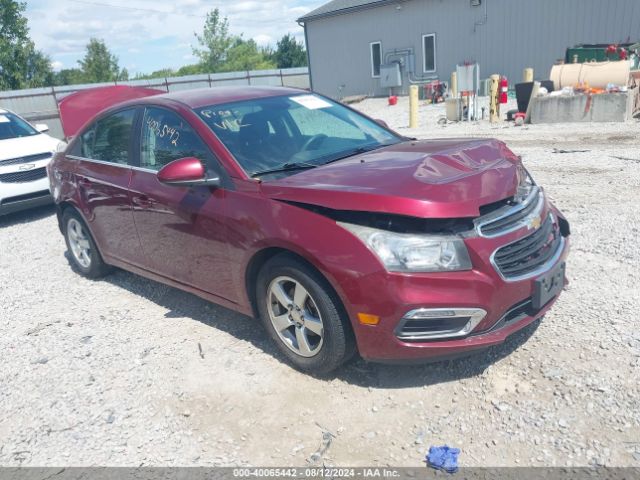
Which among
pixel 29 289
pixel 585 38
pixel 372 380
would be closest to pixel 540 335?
pixel 372 380

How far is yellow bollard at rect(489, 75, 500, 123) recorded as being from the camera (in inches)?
519

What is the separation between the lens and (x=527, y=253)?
297 cm

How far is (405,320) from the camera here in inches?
110

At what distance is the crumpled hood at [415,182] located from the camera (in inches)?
108

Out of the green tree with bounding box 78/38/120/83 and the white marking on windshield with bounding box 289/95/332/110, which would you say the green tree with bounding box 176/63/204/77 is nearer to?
the green tree with bounding box 78/38/120/83

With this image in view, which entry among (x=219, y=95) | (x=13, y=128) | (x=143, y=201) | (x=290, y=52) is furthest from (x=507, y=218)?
(x=290, y=52)

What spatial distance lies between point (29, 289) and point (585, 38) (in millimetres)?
19465

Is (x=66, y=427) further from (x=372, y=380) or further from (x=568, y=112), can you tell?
(x=568, y=112)

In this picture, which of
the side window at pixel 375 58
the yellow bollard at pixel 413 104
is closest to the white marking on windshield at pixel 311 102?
the yellow bollard at pixel 413 104

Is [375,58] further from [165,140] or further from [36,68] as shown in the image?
[36,68]

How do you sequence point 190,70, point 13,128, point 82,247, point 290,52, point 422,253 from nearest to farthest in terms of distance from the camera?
point 422,253 < point 82,247 < point 13,128 < point 290,52 < point 190,70

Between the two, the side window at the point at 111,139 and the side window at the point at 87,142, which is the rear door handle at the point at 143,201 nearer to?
the side window at the point at 111,139

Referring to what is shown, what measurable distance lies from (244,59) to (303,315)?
53923mm

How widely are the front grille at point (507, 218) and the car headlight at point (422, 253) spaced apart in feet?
0.60
